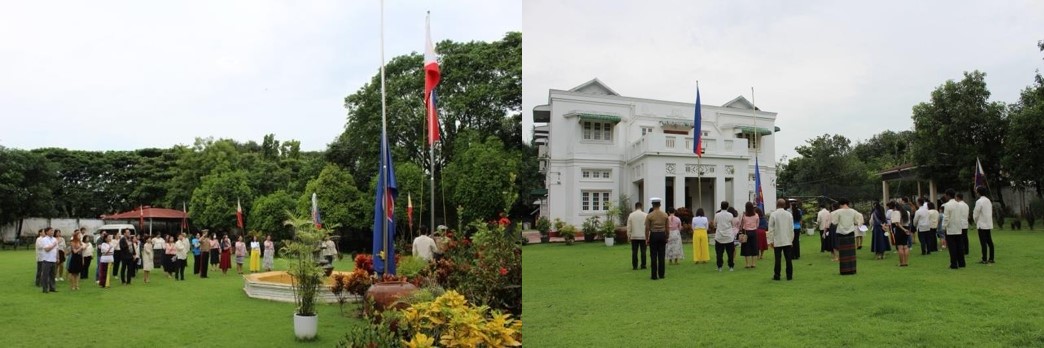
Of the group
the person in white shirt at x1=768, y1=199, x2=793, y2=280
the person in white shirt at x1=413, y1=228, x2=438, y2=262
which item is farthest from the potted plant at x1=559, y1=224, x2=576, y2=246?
the person in white shirt at x1=413, y1=228, x2=438, y2=262

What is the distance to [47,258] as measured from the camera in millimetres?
9273

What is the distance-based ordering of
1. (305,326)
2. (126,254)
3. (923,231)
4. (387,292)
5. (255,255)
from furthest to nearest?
(255,255) → (126,254) → (923,231) → (305,326) → (387,292)

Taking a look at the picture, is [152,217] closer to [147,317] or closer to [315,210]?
[315,210]

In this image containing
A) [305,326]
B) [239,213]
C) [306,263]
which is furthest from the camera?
[239,213]

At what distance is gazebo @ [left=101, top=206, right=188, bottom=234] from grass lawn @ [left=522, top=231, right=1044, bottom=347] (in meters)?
16.9

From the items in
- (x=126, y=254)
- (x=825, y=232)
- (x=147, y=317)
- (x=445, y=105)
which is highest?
(x=445, y=105)

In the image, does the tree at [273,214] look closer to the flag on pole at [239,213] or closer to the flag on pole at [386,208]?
the flag on pole at [239,213]

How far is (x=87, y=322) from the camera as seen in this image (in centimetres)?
678

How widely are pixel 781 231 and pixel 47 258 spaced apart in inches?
382

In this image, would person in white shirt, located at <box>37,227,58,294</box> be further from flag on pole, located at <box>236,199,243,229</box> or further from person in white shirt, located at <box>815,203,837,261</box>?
person in white shirt, located at <box>815,203,837,261</box>

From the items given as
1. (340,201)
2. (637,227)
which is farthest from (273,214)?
(637,227)

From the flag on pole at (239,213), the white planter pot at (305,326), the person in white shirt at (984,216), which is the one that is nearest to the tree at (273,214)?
the flag on pole at (239,213)

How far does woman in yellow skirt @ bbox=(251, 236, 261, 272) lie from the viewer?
1281 centimetres

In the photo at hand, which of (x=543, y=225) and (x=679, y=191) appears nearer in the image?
(x=679, y=191)
